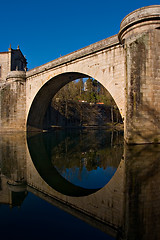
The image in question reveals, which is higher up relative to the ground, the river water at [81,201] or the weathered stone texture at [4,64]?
the weathered stone texture at [4,64]

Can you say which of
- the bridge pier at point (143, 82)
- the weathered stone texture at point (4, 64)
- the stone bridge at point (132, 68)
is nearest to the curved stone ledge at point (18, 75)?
the stone bridge at point (132, 68)

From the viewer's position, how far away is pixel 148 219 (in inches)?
111

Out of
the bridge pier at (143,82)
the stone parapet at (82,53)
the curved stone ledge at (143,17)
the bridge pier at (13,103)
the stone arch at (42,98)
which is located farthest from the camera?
the bridge pier at (13,103)

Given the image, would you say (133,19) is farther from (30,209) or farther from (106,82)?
(30,209)

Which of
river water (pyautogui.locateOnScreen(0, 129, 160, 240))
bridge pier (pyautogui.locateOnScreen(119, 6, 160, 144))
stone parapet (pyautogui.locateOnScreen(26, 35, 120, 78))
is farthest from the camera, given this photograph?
stone parapet (pyautogui.locateOnScreen(26, 35, 120, 78))

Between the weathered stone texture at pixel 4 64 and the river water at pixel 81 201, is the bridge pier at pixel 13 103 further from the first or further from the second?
the river water at pixel 81 201

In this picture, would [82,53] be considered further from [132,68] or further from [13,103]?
[13,103]

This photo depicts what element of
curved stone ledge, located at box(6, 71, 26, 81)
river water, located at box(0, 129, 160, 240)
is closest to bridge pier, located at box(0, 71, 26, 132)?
curved stone ledge, located at box(6, 71, 26, 81)

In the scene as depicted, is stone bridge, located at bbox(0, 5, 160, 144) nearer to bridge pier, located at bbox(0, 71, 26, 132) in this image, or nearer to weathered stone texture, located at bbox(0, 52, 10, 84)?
bridge pier, located at bbox(0, 71, 26, 132)

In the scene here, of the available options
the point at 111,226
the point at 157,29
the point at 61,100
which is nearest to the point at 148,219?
the point at 111,226

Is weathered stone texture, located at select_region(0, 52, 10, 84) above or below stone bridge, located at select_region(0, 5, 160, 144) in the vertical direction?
above

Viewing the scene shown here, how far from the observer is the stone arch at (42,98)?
18125mm

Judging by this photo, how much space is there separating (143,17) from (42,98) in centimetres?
1389

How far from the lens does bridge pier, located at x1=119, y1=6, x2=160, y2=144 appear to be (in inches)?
367
